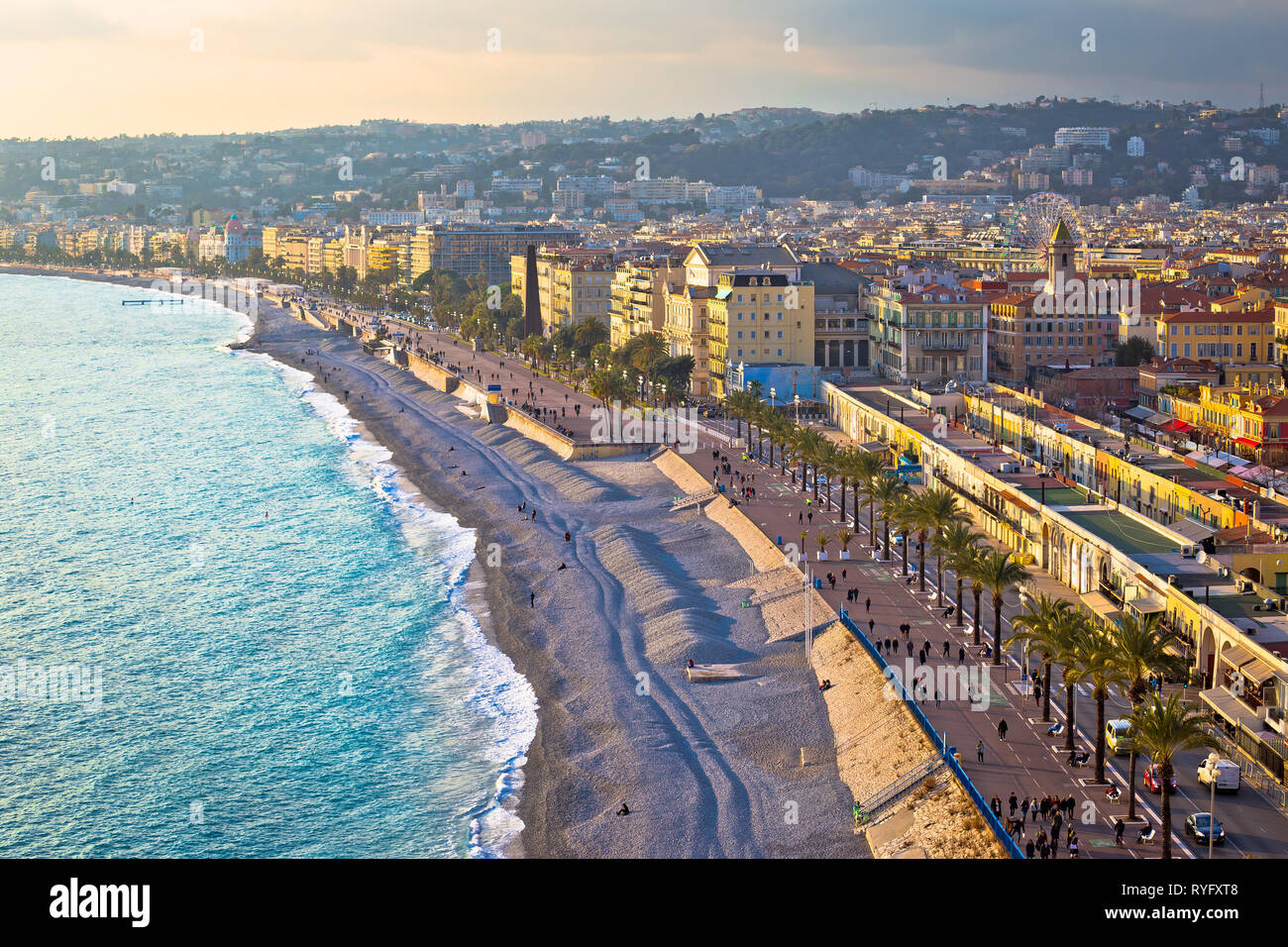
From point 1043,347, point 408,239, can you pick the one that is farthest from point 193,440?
point 408,239

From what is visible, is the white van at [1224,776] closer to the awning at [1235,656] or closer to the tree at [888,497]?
the awning at [1235,656]

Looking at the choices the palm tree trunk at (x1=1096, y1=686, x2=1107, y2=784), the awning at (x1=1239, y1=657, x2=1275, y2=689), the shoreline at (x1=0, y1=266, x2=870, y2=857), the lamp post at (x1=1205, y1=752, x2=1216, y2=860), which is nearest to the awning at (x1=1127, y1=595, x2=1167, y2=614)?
the awning at (x1=1239, y1=657, x2=1275, y2=689)

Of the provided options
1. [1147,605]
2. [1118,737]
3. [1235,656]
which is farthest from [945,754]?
[1147,605]

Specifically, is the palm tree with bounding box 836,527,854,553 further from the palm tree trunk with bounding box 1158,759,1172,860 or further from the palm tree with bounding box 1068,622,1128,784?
the palm tree trunk with bounding box 1158,759,1172,860

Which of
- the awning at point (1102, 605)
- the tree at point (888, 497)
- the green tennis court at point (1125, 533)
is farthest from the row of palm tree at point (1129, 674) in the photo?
the tree at point (888, 497)

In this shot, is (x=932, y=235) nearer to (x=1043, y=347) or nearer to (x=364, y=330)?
(x=364, y=330)

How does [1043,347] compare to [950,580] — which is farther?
[1043,347]
